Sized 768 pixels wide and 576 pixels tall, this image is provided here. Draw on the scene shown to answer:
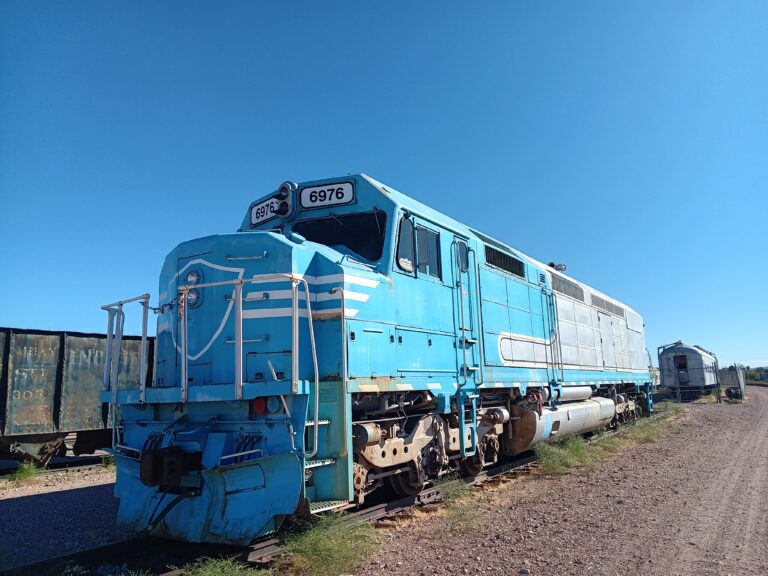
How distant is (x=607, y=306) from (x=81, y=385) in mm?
14444

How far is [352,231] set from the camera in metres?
6.76

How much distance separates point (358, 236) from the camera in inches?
265

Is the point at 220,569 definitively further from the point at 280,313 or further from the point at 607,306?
the point at 607,306

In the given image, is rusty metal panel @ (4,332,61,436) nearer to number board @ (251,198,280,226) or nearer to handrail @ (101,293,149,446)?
handrail @ (101,293,149,446)

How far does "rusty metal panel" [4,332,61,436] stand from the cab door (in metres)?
8.61

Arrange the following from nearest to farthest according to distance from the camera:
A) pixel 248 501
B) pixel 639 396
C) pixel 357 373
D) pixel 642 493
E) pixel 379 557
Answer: pixel 248 501
pixel 379 557
pixel 357 373
pixel 642 493
pixel 639 396

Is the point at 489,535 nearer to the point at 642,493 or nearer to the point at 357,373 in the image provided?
the point at 357,373

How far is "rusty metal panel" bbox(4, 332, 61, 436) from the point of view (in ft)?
35.6

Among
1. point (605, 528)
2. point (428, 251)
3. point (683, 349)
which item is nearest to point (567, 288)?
point (428, 251)

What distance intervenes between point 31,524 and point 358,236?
17.5ft

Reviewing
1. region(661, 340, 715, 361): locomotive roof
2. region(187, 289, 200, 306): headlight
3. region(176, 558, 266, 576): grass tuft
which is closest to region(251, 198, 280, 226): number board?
region(187, 289, 200, 306): headlight

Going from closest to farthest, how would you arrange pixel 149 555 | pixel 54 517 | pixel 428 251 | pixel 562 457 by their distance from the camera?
1. pixel 149 555
2. pixel 54 517
3. pixel 428 251
4. pixel 562 457

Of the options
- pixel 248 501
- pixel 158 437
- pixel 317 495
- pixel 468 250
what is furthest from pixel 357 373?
pixel 468 250

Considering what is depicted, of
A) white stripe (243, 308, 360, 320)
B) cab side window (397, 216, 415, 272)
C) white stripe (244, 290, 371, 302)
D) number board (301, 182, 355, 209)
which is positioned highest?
Result: number board (301, 182, 355, 209)
